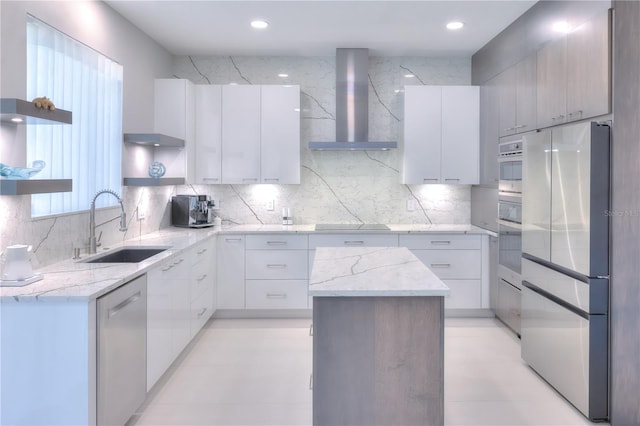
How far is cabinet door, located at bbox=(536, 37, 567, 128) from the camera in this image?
2889 millimetres

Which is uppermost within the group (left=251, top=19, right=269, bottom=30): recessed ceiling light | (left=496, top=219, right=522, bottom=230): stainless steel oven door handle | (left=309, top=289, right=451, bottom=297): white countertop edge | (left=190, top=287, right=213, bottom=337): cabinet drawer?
(left=251, top=19, right=269, bottom=30): recessed ceiling light

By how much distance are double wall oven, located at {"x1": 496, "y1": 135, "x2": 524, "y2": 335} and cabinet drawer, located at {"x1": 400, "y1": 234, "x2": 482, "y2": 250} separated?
34 cm

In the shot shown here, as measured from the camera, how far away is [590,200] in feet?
7.86

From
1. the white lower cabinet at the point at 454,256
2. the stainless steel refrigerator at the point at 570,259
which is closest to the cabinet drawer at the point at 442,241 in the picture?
the white lower cabinet at the point at 454,256

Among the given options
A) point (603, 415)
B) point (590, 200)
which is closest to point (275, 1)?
point (590, 200)

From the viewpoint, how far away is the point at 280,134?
4461 mm

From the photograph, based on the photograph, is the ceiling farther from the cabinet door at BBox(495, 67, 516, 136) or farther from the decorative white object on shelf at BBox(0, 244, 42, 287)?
the decorative white object on shelf at BBox(0, 244, 42, 287)

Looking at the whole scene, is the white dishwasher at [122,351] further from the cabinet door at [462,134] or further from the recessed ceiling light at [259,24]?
the cabinet door at [462,134]

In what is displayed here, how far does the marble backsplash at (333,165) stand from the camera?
4742 millimetres

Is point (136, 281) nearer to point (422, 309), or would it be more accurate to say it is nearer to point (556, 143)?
point (422, 309)

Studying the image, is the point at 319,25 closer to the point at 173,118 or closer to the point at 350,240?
the point at 173,118

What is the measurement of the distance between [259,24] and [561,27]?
90.9 inches

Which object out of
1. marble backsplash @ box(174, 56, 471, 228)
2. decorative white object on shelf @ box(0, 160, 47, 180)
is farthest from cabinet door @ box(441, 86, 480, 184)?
decorative white object on shelf @ box(0, 160, 47, 180)

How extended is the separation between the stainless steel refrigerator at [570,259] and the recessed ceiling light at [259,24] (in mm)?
2308
